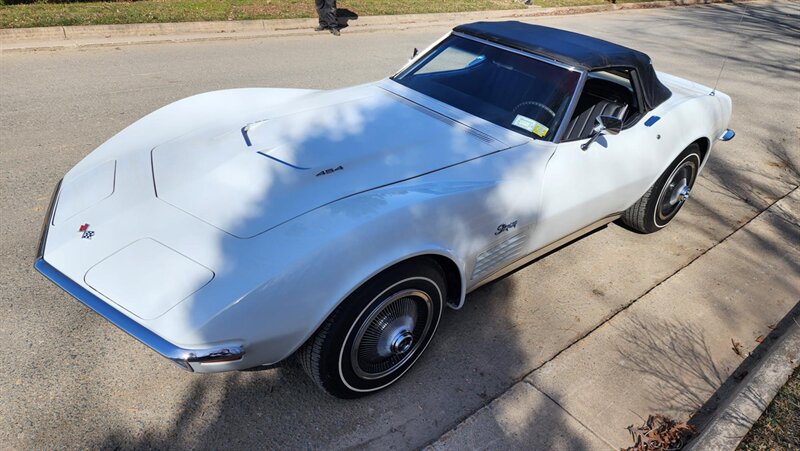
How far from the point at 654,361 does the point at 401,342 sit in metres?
1.51

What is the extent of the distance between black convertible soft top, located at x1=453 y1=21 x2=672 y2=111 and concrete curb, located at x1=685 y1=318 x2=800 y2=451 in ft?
5.66

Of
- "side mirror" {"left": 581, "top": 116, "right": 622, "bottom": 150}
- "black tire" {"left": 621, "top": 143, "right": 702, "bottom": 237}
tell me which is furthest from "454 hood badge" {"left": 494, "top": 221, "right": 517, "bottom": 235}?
"black tire" {"left": 621, "top": 143, "right": 702, "bottom": 237}

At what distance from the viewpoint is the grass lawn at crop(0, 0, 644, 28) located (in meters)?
8.95

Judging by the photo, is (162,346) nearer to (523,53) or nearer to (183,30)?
(523,53)

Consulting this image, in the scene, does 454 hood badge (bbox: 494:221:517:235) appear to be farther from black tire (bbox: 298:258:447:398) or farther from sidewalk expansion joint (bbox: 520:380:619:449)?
sidewalk expansion joint (bbox: 520:380:619:449)

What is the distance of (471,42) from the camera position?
3709 millimetres

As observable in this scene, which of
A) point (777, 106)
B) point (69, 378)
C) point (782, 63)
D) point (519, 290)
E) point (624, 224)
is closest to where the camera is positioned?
point (69, 378)

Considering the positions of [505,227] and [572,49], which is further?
[572,49]

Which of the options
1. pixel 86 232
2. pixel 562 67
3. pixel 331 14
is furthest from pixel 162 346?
pixel 331 14

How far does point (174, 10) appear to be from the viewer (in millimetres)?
10320

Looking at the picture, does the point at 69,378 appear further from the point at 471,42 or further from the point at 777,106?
the point at 777,106

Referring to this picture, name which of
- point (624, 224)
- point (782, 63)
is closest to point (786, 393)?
point (624, 224)

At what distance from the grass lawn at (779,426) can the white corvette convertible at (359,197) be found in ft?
4.36

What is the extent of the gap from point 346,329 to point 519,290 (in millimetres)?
1597
